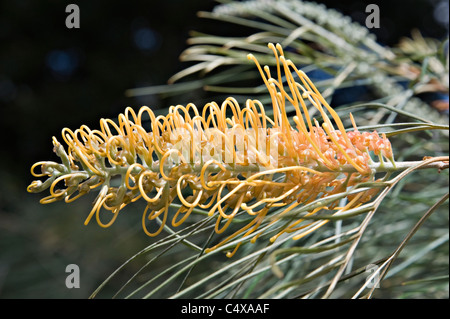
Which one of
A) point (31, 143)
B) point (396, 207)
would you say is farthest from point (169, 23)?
point (396, 207)

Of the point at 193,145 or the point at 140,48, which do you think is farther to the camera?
the point at 140,48

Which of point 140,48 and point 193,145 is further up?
point 140,48

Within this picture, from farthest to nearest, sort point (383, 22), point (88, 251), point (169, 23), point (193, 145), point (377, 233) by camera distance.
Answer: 1. point (169, 23)
2. point (383, 22)
3. point (88, 251)
4. point (377, 233)
5. point (193, 145)

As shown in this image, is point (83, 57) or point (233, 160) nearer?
point (233, 160)

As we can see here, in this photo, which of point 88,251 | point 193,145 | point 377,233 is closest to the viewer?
point 193,145

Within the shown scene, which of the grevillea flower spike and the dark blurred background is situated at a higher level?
the dark blurred background

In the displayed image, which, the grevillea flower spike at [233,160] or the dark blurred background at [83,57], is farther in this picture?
the dark blurred background at [83,57]

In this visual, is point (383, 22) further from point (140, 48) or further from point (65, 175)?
point (65, 175)

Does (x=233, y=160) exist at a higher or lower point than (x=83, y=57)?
lower

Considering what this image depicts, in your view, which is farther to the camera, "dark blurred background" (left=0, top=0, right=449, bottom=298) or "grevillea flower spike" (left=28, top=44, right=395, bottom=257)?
"dark blurred background" (left=0, top=0, right=449, bottom=298)

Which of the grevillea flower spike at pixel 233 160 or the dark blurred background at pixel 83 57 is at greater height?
the dark blurred background at pixel 83 57
